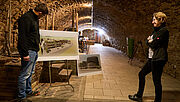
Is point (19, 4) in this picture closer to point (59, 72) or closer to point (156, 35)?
point (59, 72)

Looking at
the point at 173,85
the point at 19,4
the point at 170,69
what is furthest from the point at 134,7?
the point at 19,4

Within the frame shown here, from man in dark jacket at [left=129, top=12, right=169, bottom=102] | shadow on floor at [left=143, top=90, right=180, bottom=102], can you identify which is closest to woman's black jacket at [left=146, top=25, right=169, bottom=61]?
man in dark jacket at [left=129, top=12, right=169, bottom=102]

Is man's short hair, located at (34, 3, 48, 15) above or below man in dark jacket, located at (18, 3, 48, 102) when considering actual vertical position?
above

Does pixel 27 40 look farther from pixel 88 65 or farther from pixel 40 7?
pixel 88 65

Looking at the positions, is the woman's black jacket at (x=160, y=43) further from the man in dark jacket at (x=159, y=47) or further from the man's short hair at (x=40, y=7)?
the man's short hair at (x=40, y=7)

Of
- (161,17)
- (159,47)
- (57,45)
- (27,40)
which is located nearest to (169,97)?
(159,47)

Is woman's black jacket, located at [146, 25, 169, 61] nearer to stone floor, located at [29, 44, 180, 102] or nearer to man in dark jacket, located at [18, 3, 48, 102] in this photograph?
stone floor, located at [29, 44, 180, 102]

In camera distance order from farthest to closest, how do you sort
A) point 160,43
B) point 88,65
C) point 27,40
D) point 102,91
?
1. point 88,65
2. point 102,91
3. point 27,40
4. point 160,43

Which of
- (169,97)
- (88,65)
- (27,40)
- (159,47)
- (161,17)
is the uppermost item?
(161,17)

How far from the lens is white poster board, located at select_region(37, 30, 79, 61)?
254 centimetres

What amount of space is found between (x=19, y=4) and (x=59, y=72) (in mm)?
2000

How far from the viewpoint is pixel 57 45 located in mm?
2668

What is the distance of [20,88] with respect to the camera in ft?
7.09

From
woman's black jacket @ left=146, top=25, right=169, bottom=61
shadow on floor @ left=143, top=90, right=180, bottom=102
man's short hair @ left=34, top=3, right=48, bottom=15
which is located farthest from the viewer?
shadow on floor @ left=143, top=90, right=180, bottom=102
